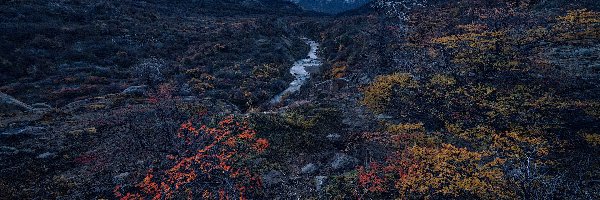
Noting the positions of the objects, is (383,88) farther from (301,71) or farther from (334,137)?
(301,71)

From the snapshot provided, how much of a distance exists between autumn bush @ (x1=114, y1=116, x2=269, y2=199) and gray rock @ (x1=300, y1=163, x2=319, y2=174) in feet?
7.20

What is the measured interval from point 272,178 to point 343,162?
344 centimetres

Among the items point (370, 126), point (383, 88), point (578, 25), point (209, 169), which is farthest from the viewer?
point (578, 25)

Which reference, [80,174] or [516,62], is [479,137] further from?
[80,174]

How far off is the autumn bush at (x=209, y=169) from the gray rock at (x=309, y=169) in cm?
219

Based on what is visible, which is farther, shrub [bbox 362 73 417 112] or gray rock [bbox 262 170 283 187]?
shrub [bbox 362 73 417 112]

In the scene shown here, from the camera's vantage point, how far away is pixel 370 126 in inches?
723

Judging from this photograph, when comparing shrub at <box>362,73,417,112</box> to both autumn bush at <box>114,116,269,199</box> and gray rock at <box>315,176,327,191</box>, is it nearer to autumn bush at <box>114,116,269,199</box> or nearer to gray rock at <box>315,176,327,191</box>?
gray rock at <box>315,176,327,191</box>

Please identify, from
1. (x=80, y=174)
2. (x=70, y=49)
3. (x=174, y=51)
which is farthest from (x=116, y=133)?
(x=174, y=51)

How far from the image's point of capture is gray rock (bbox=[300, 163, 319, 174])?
15316 millimetres

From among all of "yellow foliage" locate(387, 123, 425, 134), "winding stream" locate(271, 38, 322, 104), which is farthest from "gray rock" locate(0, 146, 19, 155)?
"winding stream" locate(271, 38, 322, 104)

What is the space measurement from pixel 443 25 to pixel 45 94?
38178mm

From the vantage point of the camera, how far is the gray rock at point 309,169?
1532 centimetres

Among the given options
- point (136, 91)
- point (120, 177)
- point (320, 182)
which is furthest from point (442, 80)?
point (136, 91)
